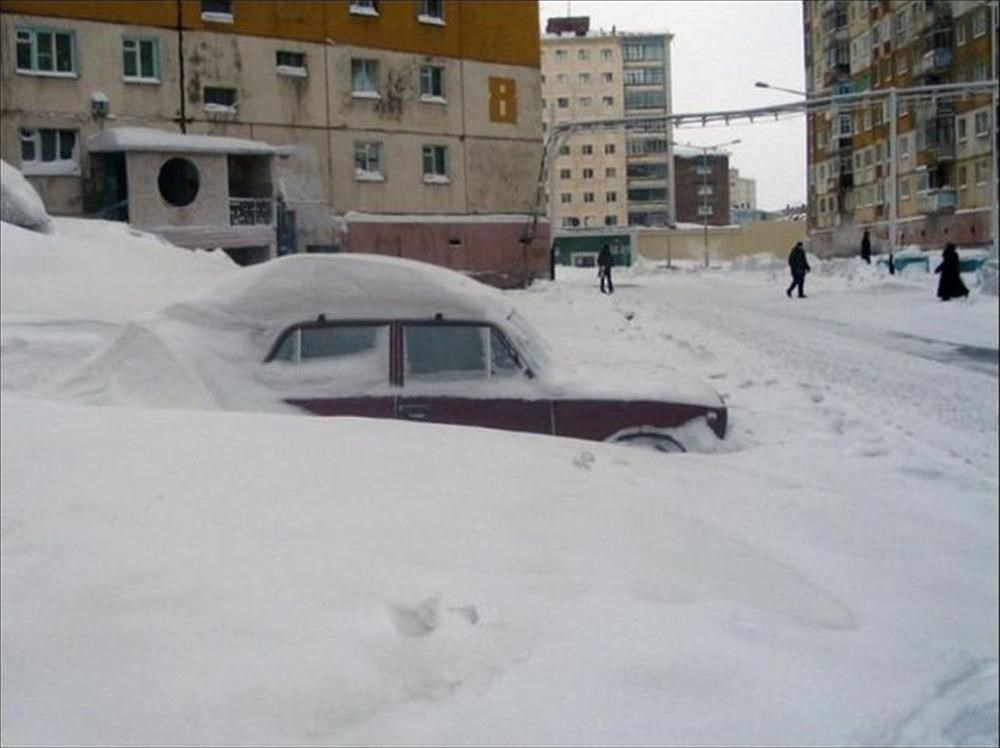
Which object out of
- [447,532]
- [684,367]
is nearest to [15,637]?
[447,532]

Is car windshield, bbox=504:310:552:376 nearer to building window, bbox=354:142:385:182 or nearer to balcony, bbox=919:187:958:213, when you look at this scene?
building window, bbox=354:142:385:182

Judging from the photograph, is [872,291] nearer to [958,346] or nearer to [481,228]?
[958,346]

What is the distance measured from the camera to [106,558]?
342 cm

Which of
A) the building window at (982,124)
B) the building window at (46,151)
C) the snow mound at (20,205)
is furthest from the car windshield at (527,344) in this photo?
the building window at (46,151)

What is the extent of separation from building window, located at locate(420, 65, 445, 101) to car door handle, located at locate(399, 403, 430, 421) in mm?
1598

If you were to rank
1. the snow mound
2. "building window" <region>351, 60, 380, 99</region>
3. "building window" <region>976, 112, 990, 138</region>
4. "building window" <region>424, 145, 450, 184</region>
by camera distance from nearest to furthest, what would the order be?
1. "building window" <region>976, 112, 990, 138</region>
2. "building window" <region>351, 60, 380, 99</region>
3. "building window" <region>424, 145, 450, 184</region>
4. the snow mound

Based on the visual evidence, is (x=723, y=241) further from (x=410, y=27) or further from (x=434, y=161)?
(x=434, y=161)

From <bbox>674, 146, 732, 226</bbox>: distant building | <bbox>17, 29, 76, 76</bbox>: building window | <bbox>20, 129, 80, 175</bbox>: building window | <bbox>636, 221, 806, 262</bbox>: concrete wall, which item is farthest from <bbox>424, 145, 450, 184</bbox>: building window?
<bbox>20, 129, 80, 175</bbox>: building window

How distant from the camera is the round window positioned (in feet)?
13.7

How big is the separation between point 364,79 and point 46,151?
1623 cm

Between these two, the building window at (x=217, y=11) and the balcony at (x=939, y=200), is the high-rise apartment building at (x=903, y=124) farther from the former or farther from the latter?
the building window at (x=217, y=11)

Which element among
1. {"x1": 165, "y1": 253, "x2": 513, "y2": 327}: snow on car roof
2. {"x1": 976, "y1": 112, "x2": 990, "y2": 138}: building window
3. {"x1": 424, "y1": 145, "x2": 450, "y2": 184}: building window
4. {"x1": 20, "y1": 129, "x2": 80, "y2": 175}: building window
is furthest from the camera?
{"x1": 20, "y1": 129, "x2": 80, "y2": 175}: building window

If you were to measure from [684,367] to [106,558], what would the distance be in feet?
18.2

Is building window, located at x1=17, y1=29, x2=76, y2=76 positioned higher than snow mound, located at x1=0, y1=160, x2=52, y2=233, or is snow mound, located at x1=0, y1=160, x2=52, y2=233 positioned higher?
building window, located at x1=17, y1=29, x2=76, y2=76
